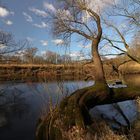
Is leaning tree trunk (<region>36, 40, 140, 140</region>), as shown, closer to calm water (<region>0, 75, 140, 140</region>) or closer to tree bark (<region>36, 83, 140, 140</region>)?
tree bark (<region>36, 83, 140, 140</region>)

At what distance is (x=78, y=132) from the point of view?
7664mm

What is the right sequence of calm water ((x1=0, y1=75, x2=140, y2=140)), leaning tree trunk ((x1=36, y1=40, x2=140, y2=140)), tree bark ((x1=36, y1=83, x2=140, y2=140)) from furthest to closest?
calm water ((x1=0, y1=75, x2=140, y2=140)) → tree bark ((x1=36, y1=83, x2=140, y2=140)) → leaning tree trunk ((x1=36, y1=40, x2=140, y2=140))

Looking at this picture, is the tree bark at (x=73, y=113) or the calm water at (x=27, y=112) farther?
the calm water at (x=27, y=112)

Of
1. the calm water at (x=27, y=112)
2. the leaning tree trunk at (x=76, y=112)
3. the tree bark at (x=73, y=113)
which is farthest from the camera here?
the calm water at (x=27, y=112)

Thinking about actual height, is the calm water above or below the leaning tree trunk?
below

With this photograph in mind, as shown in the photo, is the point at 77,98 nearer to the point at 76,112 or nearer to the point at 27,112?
the point at 76,112

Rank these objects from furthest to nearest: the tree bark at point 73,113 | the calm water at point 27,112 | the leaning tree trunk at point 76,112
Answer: the calm water at point 27,112, the tree bark at point 73,113, the leaning tree trunk at point 76,112

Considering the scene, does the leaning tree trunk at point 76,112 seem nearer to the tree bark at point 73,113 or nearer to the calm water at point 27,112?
the tree bark at point 73,113

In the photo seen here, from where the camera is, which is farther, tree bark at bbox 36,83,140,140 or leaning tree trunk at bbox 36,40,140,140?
tree bark at bbox 36,83,140,140

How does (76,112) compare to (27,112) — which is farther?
(27,112)

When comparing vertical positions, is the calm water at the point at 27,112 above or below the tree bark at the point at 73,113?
below

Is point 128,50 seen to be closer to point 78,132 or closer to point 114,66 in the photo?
point 114,66

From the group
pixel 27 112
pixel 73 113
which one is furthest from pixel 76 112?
pixel 27 112

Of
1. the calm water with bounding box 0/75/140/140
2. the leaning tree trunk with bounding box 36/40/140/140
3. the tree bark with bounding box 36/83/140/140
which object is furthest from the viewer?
the calm water with bounding box 0/75/140/140
